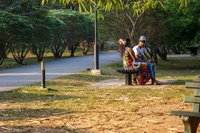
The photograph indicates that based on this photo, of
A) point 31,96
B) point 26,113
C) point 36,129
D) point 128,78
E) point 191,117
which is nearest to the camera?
point 191,117

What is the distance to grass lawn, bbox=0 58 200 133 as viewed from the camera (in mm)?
7730

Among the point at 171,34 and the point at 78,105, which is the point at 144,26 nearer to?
the point at 171,34

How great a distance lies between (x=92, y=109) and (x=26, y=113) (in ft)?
4.36

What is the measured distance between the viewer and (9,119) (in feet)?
27.9

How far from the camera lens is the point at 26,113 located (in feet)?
30.1

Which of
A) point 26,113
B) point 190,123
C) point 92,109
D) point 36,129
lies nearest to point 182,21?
point 92,109

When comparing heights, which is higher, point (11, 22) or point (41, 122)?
point (11, 22)

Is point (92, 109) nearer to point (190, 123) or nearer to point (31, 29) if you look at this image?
point (190, 123)

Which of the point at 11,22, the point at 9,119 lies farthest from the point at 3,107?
the point at 11,22

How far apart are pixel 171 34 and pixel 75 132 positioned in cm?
2102

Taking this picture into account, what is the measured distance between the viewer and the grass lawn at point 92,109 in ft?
25.4

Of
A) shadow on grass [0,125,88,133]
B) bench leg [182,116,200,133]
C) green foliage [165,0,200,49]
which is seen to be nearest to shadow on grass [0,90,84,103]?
shadow on grass [0,125,88,133]

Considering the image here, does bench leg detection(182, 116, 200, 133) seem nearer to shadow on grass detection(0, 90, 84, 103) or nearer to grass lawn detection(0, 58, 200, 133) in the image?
grass lawn detection(0, 58, 200, 133)

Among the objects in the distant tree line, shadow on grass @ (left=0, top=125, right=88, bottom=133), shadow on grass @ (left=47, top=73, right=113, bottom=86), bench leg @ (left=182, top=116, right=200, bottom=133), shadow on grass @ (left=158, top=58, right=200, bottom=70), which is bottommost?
shadow on grass @ (left=158, top=58, right=200, bottom=70)
